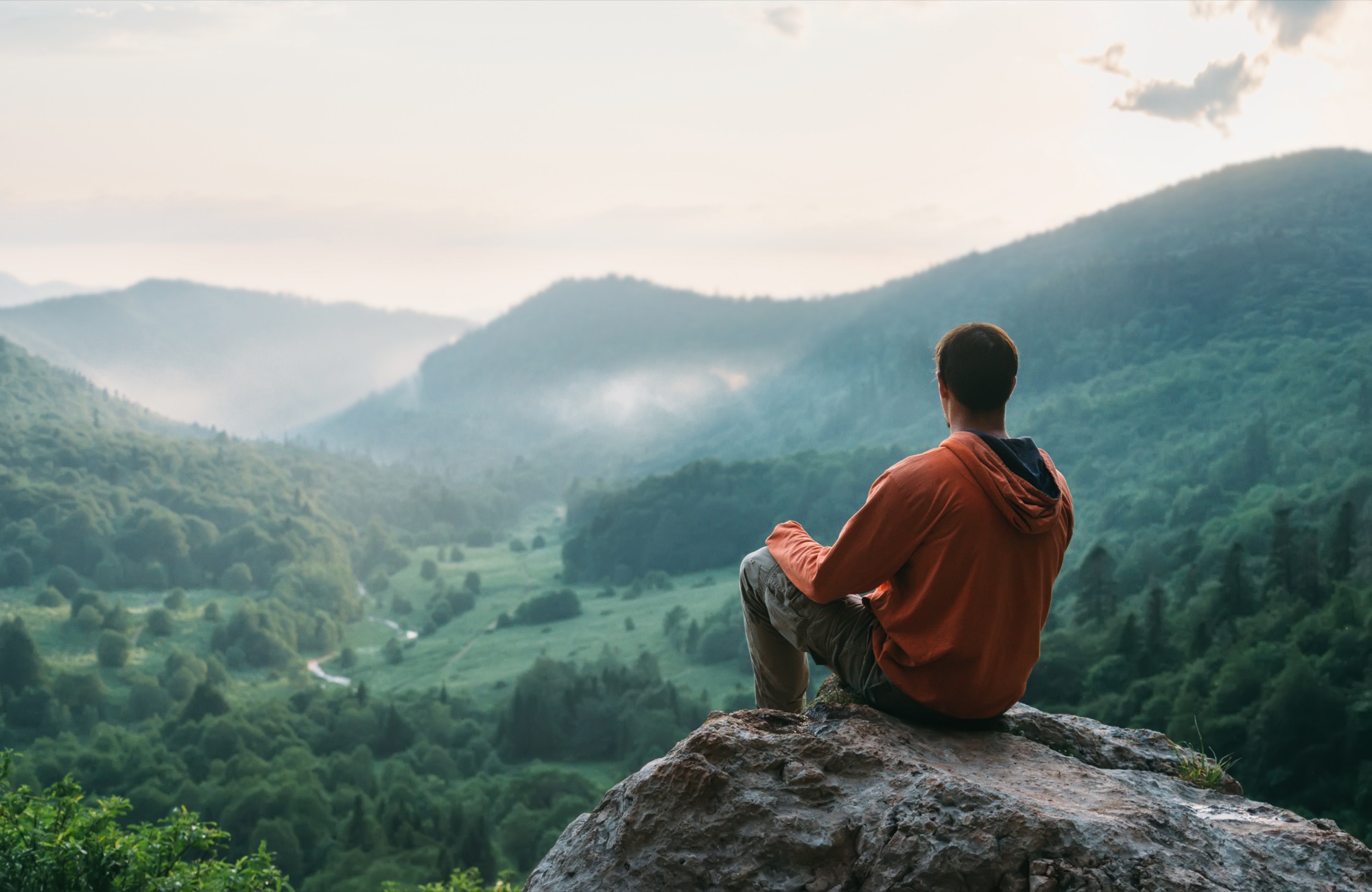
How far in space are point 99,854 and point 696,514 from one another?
135 meters

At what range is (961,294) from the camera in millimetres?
196500

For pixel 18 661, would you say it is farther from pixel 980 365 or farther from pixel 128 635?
pixel 980 365

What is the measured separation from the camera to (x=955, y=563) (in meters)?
4.84

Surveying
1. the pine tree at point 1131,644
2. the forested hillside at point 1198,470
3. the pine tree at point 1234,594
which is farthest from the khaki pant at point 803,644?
the pine tree at point 1131,644

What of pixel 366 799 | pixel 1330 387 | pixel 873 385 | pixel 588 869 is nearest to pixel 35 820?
pixel 588 869

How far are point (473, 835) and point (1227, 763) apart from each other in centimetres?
6211

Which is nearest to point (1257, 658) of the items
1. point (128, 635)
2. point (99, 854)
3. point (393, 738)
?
point (99, 854)

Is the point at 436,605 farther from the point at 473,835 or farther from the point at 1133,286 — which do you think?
the point at 1133,286

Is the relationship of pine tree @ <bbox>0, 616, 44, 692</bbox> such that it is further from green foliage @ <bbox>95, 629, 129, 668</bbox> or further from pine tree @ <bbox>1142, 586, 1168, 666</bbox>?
pine tree @ <bbox>1142, 586, 1168, 666</bbox>

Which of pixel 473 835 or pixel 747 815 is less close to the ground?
pixel 747 815

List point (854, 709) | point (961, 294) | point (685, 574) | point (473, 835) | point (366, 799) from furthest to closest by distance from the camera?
point (961, 294), point (685, 574), point (366, 799), point (473, 835), point (854, 709)

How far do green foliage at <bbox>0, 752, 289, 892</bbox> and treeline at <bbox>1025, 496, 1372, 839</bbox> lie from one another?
2881 cm

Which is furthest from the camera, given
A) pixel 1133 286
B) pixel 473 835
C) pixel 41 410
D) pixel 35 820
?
pixel 41 410

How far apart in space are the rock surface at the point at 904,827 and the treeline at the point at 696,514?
139 m
